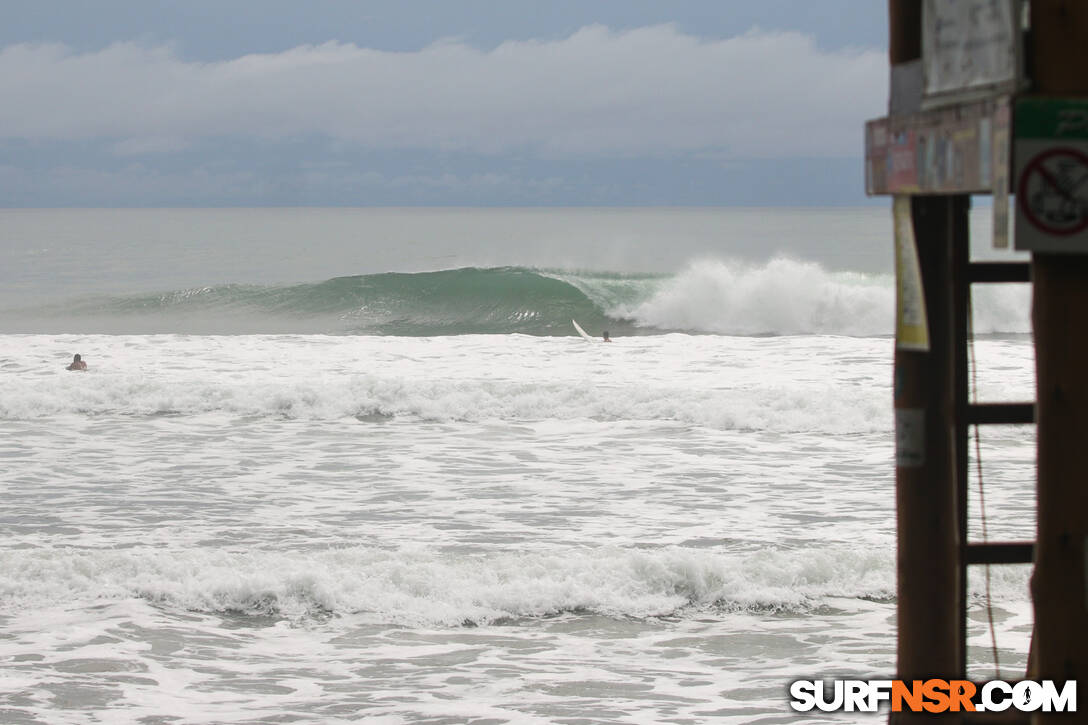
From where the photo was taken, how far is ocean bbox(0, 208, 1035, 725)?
5586 millimetres

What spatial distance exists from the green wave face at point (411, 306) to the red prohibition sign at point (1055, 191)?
28843 mm

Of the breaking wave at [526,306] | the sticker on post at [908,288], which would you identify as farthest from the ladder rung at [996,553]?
the breaking wave at [526,306]

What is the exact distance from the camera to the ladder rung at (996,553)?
10.6ft

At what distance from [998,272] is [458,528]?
5785 millimetres

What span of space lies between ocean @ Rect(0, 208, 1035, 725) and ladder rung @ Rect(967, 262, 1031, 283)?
8.28 ft

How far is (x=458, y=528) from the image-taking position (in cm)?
858

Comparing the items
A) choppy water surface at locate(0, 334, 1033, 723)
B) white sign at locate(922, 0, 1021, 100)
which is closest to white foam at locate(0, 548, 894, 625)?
choppy water surface at locate(0, 334, 1033, 723)

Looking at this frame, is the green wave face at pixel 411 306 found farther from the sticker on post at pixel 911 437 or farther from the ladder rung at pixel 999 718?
the sticker on post at pixel 911 437

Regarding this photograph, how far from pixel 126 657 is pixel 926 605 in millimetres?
4122

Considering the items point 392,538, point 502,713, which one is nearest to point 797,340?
point 392,538

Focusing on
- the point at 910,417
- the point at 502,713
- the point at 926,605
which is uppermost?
the point at 910,417

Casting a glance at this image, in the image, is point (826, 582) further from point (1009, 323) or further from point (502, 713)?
point (1009, 323)

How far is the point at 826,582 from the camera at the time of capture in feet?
23.0

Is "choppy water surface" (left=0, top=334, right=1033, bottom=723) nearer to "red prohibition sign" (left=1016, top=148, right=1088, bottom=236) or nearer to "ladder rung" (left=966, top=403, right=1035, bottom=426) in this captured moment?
"ladder rung" (left=966, top=403, right=1035, bottom=426)
